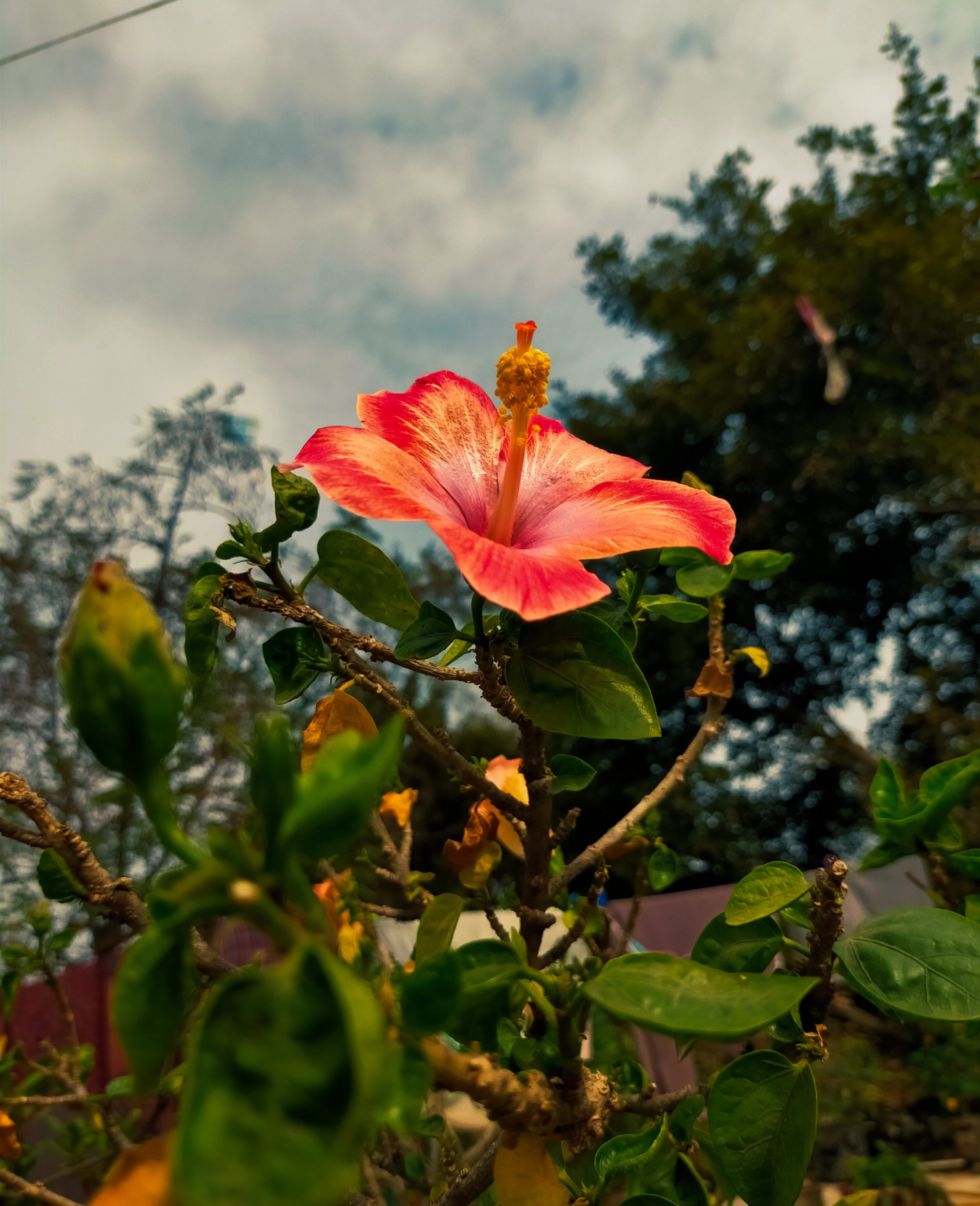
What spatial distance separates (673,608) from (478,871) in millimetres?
281

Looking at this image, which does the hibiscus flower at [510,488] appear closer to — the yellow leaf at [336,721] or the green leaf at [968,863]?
the yellow leaf at [336,721]

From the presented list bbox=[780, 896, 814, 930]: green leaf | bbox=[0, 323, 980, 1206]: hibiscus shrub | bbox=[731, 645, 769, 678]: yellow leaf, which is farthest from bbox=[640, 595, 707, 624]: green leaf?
bbox=[780, 896, 814, 930]: green leaf

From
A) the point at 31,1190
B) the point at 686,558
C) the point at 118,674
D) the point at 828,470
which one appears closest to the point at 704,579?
the point at 686,558

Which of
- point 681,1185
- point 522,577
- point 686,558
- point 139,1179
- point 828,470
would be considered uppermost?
point 828,470

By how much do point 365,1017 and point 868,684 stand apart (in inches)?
330

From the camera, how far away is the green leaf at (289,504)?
1.41ft

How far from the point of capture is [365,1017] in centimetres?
17

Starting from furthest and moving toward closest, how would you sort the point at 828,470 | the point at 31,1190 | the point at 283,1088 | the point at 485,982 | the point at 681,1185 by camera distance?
the point at 828,470, the point at 31,1190, the point at 681,1185, the point at 485,982, the point at 283,1088

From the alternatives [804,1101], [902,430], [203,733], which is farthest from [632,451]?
[804,1101]

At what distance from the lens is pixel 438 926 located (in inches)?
15.4

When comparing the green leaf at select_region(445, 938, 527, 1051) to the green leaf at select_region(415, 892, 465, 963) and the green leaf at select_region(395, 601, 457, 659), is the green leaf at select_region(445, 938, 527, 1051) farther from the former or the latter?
the green leaf at select_region(395, 601, 457, 659)

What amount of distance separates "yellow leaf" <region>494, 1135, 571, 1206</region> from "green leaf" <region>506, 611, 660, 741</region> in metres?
0.18

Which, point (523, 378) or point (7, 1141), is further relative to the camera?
point (7, 1141)

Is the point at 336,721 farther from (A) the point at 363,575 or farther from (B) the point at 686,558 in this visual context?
(B) the point at 686,558
